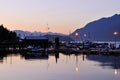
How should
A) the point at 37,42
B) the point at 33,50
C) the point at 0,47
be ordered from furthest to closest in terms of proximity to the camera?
the point at 37,42 < the point at 0,47 < the point at 33,50

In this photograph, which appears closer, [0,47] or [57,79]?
[57,79]

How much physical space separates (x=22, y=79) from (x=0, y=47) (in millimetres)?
69026

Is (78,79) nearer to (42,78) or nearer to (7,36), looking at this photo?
(42,78)

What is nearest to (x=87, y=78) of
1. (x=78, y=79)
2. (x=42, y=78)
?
(x=78, y=79)

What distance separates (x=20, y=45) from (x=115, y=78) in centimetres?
7034

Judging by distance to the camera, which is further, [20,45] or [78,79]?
[20,45]

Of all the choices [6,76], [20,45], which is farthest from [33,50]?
[6,76]

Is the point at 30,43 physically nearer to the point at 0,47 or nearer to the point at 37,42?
the point at 37,42

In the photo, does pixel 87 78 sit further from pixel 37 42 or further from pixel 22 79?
pixel 37 42

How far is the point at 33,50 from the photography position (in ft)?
264

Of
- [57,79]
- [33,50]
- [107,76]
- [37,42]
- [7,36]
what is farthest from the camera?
[7,36]

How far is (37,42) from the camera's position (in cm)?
10800

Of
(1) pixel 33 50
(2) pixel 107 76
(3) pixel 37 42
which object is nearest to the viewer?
(2) pixel 107 76

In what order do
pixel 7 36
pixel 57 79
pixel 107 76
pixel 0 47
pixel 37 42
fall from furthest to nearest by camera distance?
pixel 7 36, pixel 37 42, pixel 0 47, pixel 107 76, pixel 57 79
